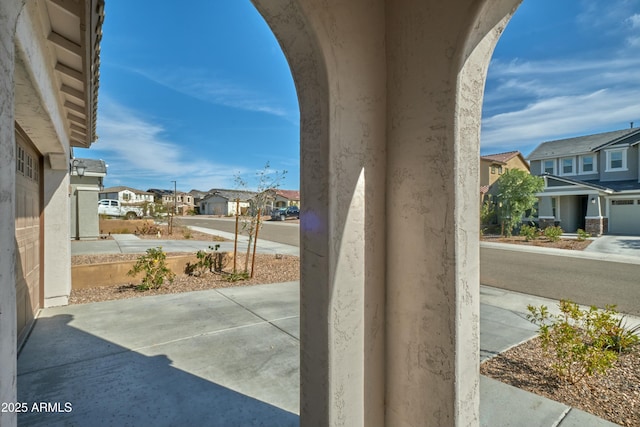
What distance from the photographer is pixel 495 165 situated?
28.2 metres

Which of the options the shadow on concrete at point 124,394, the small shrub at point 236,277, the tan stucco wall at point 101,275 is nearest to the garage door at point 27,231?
the shadow on concrete at point 124,394

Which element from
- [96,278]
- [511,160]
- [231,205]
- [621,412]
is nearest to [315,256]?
[621,412]

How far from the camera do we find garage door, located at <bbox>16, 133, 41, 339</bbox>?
4105mm

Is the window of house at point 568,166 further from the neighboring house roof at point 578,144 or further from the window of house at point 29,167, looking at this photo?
the window of house at point 29,167

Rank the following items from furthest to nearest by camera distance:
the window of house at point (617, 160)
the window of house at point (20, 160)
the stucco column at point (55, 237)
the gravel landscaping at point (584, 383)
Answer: the window of house at point (617, 160) → the stucco column at point (55, 237) → the window of house at point (20, 160) → the gravel landscaping at point (584, 383)

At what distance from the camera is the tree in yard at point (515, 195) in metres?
19.2

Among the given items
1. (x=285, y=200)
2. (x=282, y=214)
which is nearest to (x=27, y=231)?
(x=282, y=214)

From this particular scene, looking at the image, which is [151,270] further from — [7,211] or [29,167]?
[7,211]

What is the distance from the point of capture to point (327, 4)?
1715 millimetres

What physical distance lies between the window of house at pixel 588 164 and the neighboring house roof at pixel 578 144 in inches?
25.7

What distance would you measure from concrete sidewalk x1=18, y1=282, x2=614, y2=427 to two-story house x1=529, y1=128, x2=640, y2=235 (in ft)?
65.0

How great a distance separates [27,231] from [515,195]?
2206 cm

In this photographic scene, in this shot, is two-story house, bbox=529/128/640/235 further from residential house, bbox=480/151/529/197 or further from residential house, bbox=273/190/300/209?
residential house, bbox=273/190/300/209

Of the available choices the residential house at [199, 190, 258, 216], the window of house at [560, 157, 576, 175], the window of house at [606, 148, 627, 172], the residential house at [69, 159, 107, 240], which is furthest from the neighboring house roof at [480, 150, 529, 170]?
the residential house at [199, 190, 258, 216]
